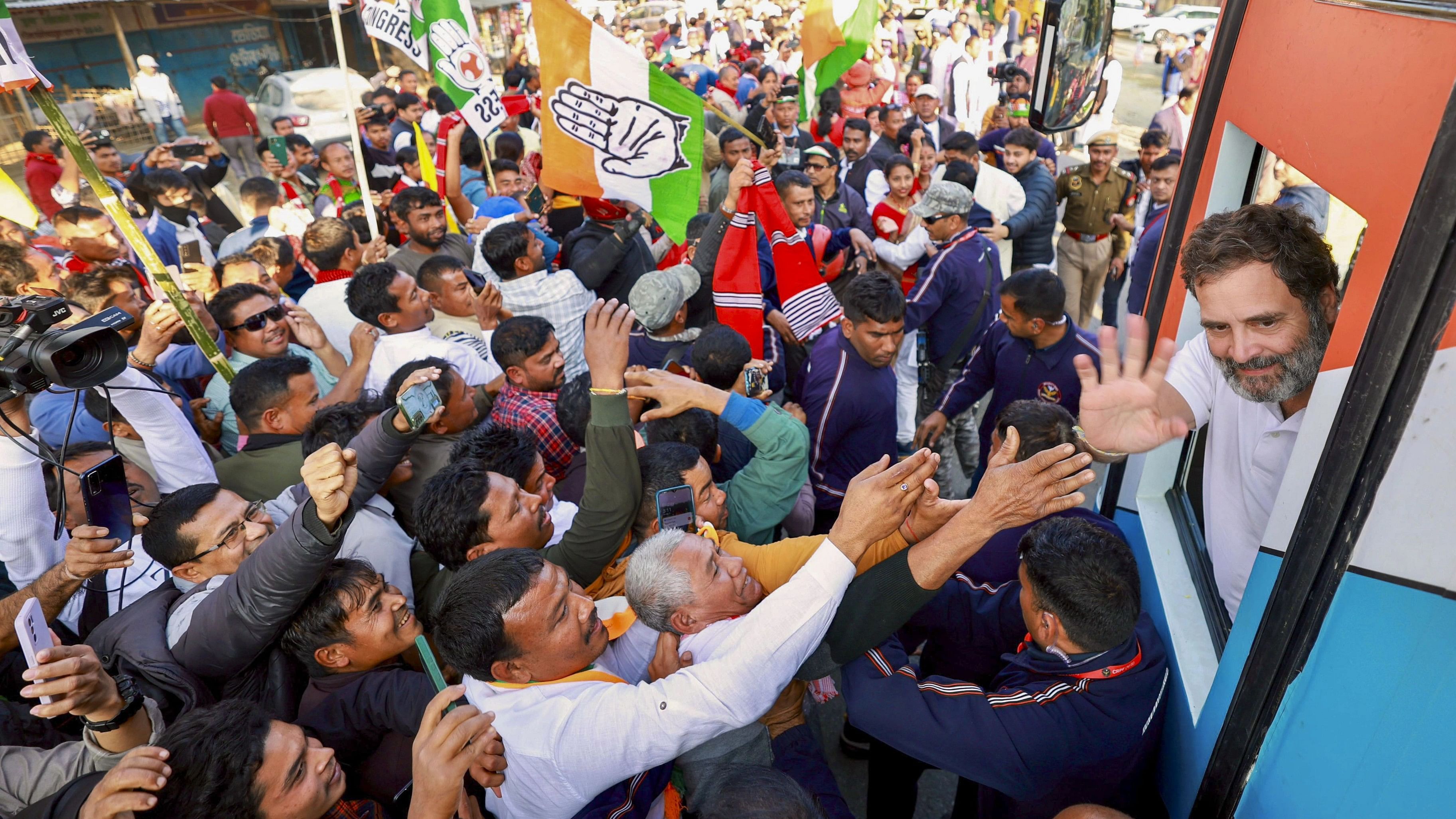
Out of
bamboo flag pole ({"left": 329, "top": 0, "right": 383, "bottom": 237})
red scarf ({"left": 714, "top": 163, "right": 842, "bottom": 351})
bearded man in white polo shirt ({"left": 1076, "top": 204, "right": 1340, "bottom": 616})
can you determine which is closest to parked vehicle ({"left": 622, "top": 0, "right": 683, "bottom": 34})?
bamboo flag pole ({"left": 329, "top": 0, "right": 383, "bottom": 237})

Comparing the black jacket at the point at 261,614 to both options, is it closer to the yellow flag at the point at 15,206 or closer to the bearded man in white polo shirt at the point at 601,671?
the bearded man in white polo shirt at the point at 601,671

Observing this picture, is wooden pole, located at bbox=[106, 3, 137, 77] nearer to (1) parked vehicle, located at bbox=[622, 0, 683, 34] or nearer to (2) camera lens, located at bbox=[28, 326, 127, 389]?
(1) parked vehicle, located at bbox=[622, 0, 683, 34]

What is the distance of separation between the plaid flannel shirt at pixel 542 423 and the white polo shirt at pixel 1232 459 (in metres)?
2.31

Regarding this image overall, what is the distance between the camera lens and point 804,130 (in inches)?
400

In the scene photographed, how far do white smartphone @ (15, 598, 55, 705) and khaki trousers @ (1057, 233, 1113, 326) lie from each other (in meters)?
6.60

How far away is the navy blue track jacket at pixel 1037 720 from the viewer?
1.99 m

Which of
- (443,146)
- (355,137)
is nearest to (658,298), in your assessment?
(355,137)

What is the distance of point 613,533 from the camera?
102 inches

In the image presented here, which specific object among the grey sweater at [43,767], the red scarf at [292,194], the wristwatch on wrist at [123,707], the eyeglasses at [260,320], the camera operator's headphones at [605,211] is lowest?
the red scarf at [292,194]

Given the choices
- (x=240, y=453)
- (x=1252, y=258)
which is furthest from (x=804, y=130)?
(x=1252, y=258)

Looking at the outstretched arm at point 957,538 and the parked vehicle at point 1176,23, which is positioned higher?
the outstretched arm at point 957,538

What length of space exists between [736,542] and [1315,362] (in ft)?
5.22

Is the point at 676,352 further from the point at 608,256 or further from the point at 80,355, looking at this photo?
the point at 80,355

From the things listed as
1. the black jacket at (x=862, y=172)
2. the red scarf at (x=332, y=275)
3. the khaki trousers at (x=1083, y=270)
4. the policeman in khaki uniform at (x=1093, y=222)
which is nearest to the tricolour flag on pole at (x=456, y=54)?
the red scarf at (x=332, y=275)
